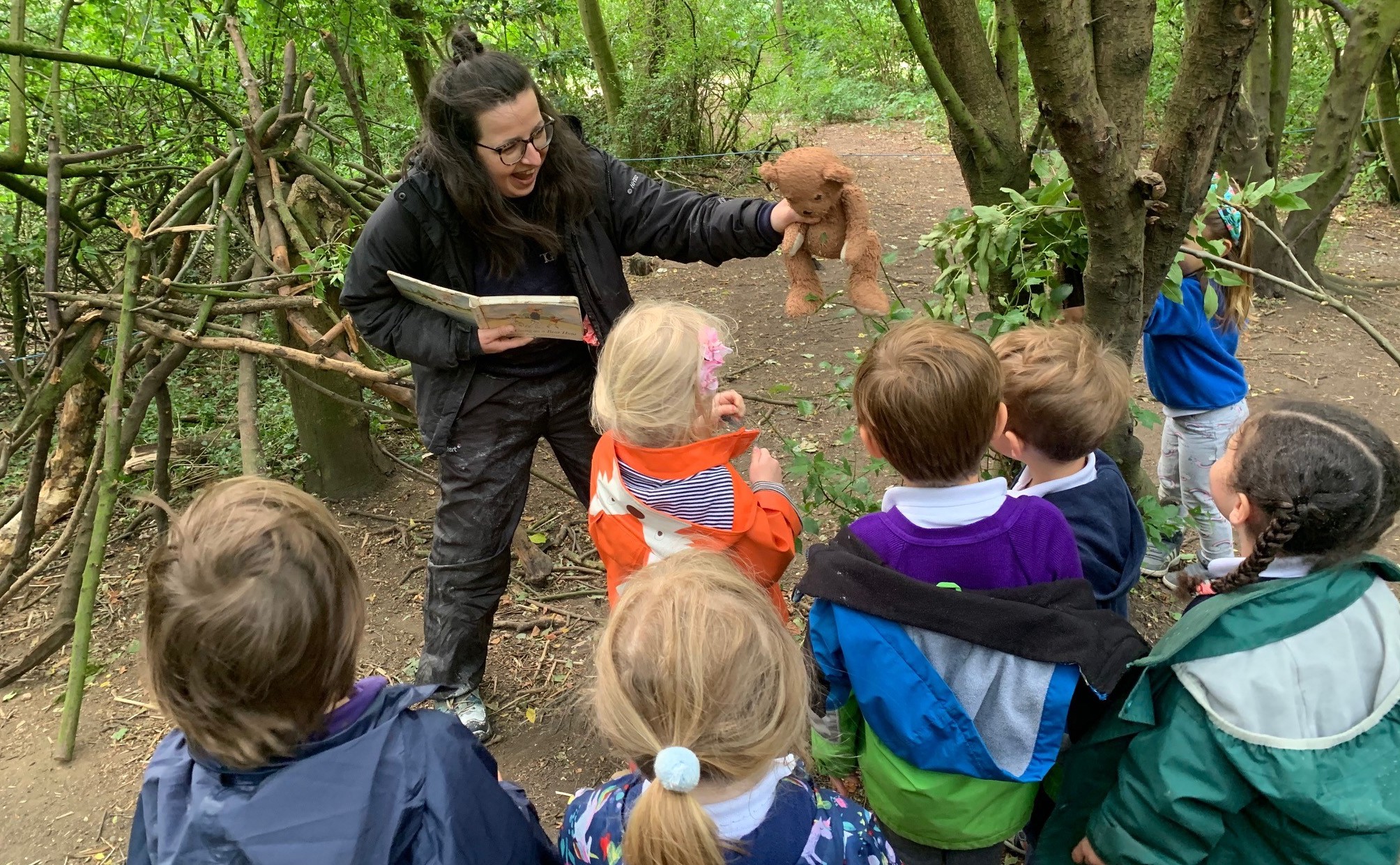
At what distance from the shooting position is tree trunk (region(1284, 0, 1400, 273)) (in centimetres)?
537

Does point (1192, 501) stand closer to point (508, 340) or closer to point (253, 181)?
point (508, 340)

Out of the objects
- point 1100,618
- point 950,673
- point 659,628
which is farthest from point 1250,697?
point 659,628

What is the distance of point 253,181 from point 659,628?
3.70 m

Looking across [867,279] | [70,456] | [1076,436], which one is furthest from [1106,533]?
[70,456]

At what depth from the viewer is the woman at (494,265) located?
2.32 meters

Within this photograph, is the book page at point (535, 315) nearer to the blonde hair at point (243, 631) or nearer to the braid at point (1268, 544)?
the blonde hair at point (243, 631)

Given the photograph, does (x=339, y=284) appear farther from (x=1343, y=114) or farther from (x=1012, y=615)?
(x=1343, y=114)

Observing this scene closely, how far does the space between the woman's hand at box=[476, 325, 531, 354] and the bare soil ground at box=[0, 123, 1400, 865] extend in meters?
0.88

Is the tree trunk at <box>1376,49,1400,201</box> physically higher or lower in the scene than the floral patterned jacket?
higher

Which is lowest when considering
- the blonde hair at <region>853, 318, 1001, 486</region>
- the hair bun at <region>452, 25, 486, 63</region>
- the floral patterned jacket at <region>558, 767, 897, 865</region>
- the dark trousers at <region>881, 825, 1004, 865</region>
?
the dark trousers at <region>881, 825, 1004, 865</region>

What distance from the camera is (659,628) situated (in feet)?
3.97

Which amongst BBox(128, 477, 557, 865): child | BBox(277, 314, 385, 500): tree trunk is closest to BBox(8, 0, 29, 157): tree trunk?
BBox(277, 314, 385, 500): tree trunk

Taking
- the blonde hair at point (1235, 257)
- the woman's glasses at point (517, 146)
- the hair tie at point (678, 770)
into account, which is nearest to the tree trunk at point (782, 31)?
the blonde hair at point (1235, 257)

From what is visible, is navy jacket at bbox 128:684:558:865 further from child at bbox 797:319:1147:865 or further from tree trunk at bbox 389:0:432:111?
tree trunk at bbox 389:0:432:111
